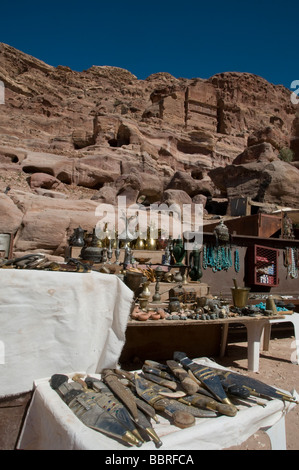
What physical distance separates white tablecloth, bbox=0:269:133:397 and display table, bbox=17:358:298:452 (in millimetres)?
184

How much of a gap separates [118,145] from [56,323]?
86.7 feet

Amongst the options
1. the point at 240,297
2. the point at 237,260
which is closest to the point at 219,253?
the point at 237,260

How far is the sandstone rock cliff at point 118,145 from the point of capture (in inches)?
420

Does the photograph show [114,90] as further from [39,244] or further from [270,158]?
[39,244]

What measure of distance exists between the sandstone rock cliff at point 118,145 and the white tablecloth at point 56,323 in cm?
709

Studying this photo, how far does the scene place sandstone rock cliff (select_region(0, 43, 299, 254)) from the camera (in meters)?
10.7

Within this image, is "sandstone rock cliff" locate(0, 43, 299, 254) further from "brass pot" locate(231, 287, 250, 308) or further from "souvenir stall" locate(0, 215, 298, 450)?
"souvenir stall" locate(0, 215, 298, 450)

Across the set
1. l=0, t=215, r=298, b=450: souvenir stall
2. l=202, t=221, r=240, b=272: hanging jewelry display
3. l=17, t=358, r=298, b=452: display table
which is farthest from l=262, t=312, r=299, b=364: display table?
l=17, t=358, r=298, b=452: display table

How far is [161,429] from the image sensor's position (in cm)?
154

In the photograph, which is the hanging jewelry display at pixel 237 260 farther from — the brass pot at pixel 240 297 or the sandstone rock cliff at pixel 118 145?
the sandstone rock cliff at pixel 118 145

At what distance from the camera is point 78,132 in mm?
27016

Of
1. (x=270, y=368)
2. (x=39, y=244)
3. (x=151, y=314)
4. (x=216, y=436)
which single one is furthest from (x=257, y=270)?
(x=39, y=244)
